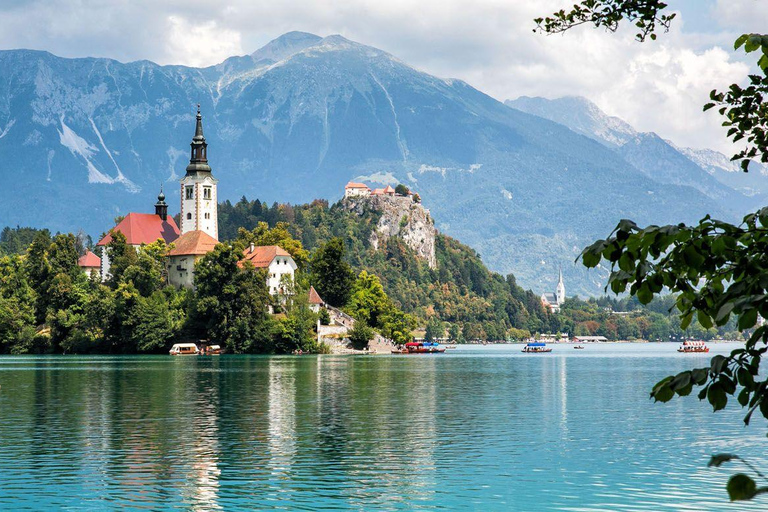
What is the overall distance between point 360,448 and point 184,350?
350 feet

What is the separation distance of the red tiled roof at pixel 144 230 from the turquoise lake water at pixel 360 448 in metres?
105

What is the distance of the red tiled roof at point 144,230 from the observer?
7096 inches

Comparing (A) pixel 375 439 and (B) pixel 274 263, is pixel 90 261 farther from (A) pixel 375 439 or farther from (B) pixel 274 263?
(A) pixel 375 439

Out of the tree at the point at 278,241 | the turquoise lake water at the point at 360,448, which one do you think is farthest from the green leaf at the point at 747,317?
the tree at the point at 278,241

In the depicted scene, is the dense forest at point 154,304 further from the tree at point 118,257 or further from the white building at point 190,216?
the white building at point 190,216

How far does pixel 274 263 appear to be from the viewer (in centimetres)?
15925

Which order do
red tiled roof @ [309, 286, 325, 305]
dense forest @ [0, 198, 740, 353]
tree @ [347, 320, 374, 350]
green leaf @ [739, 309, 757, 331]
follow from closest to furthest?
green leaf @ [739, 309, 757, 331]
dense forest @ [0, 198, 740, 353]
red tiled roof @ [309, 286, 325, 305]
tree @ [347, 320, 374, 350]

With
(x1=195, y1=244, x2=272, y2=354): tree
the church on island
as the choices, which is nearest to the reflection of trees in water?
(x1=195, y1=244, x2=272, y2=354): tree

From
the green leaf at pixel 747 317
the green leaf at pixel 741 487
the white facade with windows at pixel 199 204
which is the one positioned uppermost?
the white facade with windows at pixel 199 204

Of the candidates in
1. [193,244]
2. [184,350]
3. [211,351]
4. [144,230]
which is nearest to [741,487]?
[184,350]

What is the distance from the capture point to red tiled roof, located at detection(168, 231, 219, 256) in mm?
163500

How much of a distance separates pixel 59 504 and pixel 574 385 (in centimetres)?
6074

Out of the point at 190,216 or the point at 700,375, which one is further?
the point at 190,216

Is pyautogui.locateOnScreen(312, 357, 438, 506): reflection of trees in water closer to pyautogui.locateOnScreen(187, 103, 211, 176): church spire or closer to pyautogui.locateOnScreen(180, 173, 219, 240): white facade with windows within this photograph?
pyautogui.locateOnScreen(180, 173, 219, 240): white facade with windows
